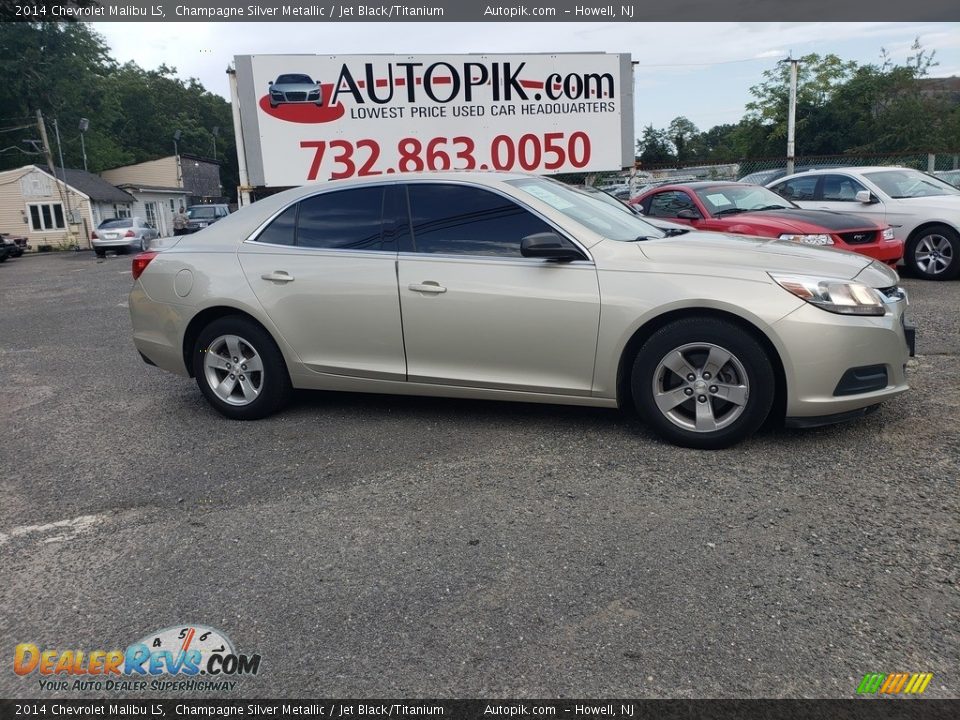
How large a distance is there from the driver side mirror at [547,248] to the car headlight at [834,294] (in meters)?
1.07

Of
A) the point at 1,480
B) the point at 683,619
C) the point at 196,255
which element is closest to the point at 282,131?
the point at 196,255

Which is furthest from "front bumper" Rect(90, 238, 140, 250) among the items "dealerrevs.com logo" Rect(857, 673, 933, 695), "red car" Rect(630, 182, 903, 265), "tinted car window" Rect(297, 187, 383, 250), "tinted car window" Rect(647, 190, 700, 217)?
"dealerrevs.com logo" Rect(857, 673, 933, 695)

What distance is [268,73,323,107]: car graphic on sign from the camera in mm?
11188

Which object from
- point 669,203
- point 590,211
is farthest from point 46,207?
point 590,211

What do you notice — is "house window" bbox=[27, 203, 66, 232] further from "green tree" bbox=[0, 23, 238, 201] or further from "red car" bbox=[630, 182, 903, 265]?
"red car" bbox=[630, 182, 903, 265]

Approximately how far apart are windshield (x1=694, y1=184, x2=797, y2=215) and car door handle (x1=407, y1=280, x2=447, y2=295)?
18.5ft

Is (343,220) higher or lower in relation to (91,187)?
lower

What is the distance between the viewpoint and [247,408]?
518 centimetres

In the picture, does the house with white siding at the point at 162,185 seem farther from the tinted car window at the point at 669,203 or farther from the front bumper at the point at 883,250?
the front bumper at the point at 883,250

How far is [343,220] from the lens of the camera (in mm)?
5016

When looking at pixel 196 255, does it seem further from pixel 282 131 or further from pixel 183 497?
pixel 282 131

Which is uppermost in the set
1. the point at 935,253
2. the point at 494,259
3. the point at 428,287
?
the point at 494,259

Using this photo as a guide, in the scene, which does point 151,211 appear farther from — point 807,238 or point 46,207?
point 807,238

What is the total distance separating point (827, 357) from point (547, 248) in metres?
1.55
